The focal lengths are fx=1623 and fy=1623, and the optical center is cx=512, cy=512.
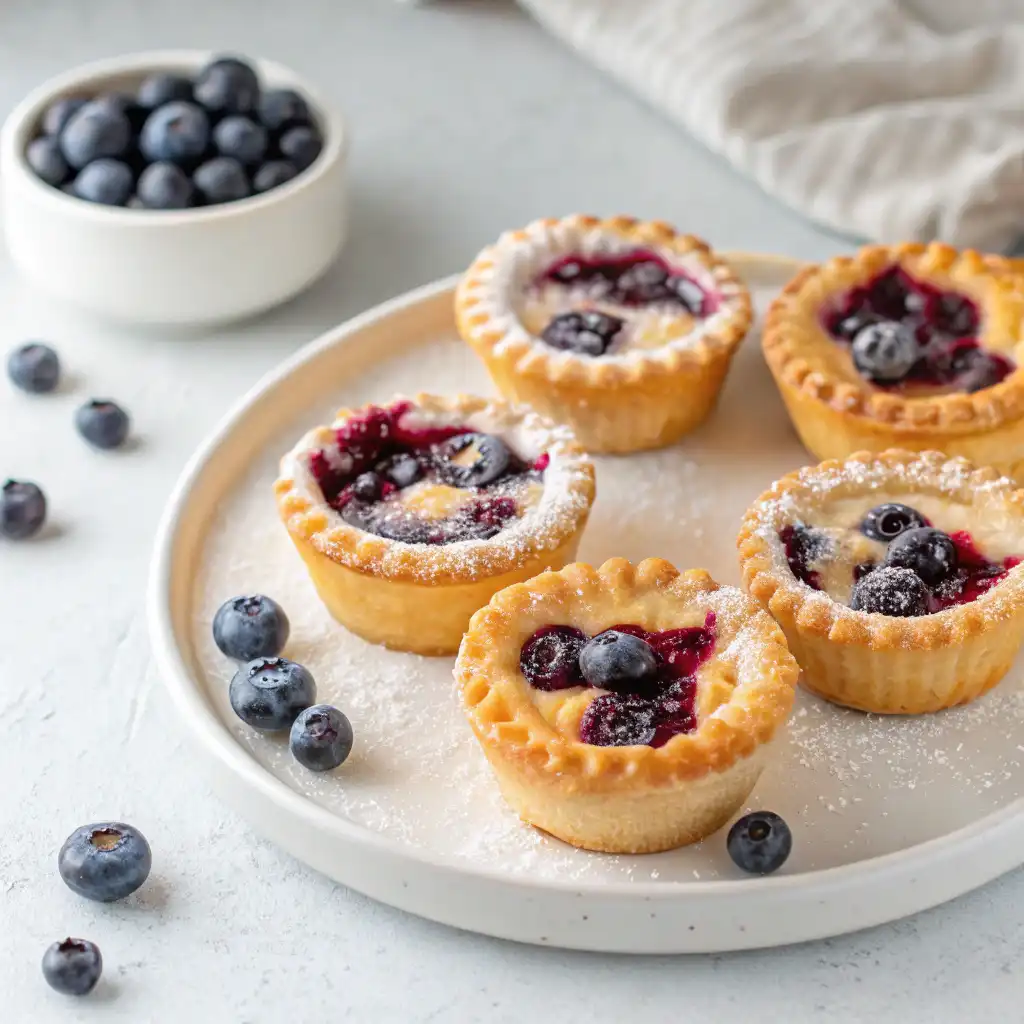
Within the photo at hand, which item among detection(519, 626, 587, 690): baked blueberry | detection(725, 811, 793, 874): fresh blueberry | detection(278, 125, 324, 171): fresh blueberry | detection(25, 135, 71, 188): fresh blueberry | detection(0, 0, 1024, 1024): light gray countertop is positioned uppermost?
detection(519, 626, 587, 690): baked blueberry

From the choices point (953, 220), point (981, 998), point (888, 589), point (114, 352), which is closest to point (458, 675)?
point (888, 589)

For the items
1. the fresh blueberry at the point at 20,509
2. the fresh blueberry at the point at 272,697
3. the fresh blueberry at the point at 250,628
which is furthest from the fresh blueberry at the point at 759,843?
the fresh blueberry at the point at 20,509

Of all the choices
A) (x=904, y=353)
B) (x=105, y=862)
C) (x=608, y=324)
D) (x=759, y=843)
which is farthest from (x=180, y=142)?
(x=759, y=843)

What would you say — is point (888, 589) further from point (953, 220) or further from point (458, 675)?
point (953, 220)

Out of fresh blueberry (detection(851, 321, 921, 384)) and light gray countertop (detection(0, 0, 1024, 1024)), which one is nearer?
light gray countertop (detection(0, 0, 1024, 1024))

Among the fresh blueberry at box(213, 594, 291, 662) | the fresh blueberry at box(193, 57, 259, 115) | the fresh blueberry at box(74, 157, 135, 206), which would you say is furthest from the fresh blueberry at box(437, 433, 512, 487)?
the fresh blueberry at box(193, 57, 259, 115)

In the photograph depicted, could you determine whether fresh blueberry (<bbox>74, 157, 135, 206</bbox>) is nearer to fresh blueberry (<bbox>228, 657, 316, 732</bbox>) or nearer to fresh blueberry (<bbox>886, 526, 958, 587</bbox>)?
fresh blueberry (<bbox>228, 657, 316, 732</bbox>)
